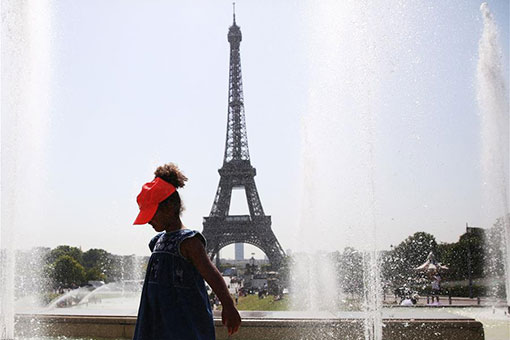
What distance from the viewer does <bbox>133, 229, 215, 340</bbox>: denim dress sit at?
2766 millimetres

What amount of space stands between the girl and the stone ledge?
14.6ft

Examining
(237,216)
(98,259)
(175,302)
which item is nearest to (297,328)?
(175,302)

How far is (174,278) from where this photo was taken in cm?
282

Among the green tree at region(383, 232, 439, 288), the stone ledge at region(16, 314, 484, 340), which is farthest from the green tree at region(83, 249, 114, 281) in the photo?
the stone ledge at region(16, 314, 484, 340)

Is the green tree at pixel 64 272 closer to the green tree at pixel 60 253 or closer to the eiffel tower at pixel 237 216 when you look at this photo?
the green tree at pixel 60 253

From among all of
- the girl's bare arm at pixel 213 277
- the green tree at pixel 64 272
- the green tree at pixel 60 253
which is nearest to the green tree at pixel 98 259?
the green tree at pixel 60 253

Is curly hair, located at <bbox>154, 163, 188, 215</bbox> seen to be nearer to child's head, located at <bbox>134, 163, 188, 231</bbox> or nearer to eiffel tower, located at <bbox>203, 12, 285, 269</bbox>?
child's head, located at <bbox>134, 163, 188, 231</bbox>

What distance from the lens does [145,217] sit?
2.92 meters

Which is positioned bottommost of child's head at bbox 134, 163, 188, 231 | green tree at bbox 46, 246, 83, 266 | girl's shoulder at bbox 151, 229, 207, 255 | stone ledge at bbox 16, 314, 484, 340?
stone ledge at bbox 16, 314, 484, 340

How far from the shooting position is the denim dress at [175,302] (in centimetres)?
277

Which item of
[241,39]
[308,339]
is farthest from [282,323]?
[241,39]

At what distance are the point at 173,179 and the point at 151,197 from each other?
0.57ft

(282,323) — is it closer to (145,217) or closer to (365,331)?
(365,331)

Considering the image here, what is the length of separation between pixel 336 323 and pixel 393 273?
112 ft
